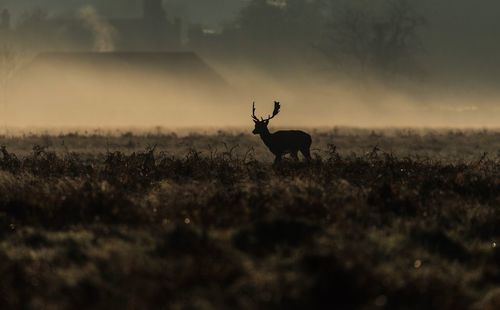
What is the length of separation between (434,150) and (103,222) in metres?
29.5

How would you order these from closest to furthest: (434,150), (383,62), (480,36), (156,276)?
(156,276) → (434,150) → (383,62) → (480,36)

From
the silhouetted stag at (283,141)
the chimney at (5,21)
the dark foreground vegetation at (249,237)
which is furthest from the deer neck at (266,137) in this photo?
the chimney at (5,21)

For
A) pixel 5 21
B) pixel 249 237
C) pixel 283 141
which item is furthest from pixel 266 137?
pixel 5 21

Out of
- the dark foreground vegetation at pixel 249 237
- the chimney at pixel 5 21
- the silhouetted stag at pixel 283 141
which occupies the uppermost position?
the chimney at pixel 5 21

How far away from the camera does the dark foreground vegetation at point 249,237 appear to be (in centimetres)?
751

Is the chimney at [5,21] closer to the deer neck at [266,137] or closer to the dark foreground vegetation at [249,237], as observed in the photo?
the deer neck at [266,137]

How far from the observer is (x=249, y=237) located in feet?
31.1

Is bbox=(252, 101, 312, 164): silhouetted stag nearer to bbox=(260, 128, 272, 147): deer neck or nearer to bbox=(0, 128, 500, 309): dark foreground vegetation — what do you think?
bbox=(260, 128, 272, 147): deer neck

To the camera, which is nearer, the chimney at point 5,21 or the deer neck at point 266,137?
the deer neck at point 266,137

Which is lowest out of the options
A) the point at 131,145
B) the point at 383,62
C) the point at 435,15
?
the point at 131,145

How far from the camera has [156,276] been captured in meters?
7.87

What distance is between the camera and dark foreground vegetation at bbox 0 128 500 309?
7.51 metres

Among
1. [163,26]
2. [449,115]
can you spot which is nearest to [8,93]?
[163,26]

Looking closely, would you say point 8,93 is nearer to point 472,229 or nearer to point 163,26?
point 163,26
